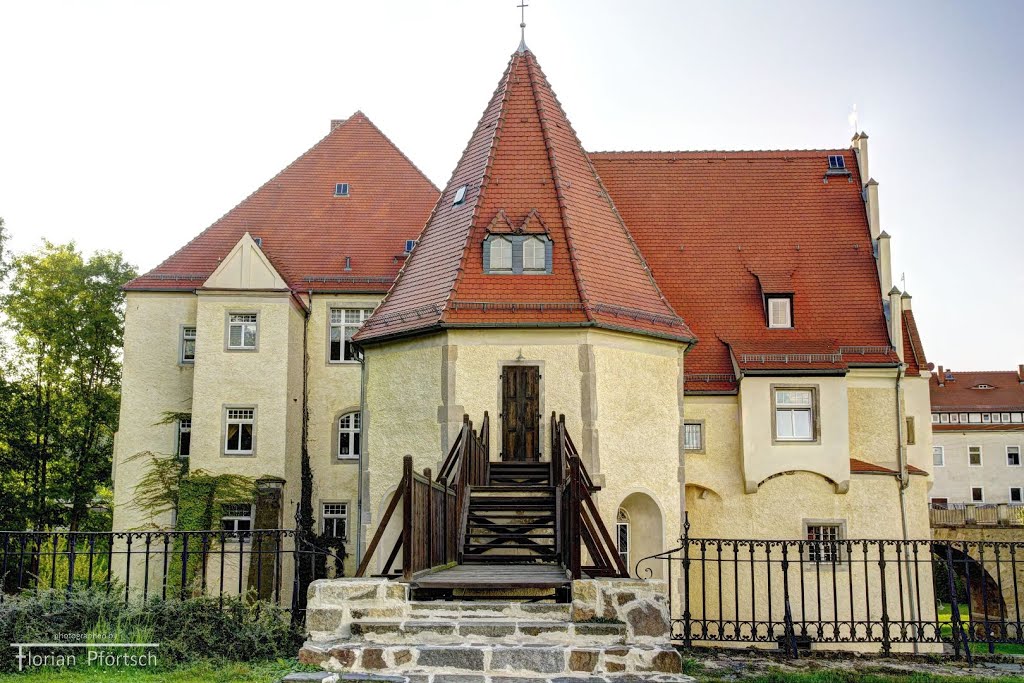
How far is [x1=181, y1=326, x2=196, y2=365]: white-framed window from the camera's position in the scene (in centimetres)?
2538

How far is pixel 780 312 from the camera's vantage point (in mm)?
22812

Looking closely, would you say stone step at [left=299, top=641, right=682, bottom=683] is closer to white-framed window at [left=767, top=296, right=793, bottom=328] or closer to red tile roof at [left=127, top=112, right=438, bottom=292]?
white-framed window at [left=767, top=296, right=793, bottom=328]

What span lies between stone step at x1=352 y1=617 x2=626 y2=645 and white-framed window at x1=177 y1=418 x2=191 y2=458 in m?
17.2

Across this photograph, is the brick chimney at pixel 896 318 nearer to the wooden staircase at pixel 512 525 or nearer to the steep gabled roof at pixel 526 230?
the steep gabled roof at pixel 526 230

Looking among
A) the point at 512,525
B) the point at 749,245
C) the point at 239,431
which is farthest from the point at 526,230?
the point at 239,431

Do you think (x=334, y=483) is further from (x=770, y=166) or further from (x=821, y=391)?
(x=770, y=166)

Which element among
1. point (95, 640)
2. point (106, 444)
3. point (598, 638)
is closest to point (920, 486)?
point (598, 638)

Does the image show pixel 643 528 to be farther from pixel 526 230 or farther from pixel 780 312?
pixel 780 312

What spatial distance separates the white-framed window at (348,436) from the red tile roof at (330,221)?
3219mm

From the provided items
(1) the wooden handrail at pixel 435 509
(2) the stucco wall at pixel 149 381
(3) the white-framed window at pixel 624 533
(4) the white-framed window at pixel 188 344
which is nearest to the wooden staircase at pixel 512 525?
(1) the wooden handrail at pixel 435 509

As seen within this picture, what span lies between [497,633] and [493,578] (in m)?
1.45

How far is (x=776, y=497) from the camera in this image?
21.2 meters

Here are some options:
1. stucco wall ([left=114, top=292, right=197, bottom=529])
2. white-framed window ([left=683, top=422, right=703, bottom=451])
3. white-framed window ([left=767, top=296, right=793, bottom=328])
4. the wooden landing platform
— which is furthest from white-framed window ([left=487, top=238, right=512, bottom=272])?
stucco wall ([left=114, top=292, right=197, bottom=529])

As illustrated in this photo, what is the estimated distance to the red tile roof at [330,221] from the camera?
84.4 ft
